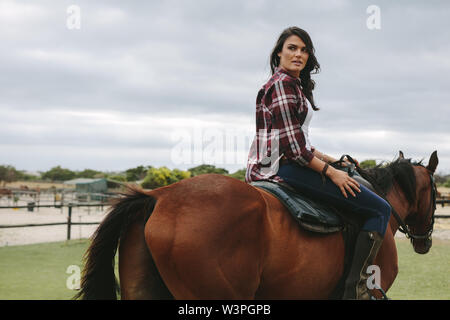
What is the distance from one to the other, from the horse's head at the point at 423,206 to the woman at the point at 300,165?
1.13 m

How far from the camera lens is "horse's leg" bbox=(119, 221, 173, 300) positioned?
2092mm

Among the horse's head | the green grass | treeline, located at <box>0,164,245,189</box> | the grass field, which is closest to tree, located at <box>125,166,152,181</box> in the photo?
treeline, located at <box>0,164,245,189</box>

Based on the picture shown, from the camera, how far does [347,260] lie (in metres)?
2.67

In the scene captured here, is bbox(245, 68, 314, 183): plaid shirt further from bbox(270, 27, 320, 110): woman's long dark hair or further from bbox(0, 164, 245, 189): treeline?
bbox(0, 164, 245, 189): treeline

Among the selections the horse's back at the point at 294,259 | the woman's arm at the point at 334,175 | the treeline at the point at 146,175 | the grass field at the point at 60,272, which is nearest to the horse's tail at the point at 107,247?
the horse's back at the point at 294,259

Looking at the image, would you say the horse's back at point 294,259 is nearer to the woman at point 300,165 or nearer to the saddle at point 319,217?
the saddle at point 319,217

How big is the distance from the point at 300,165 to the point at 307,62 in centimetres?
90

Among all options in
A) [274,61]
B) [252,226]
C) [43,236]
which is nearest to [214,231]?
[252,226]

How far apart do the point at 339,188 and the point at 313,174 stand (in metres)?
0.20

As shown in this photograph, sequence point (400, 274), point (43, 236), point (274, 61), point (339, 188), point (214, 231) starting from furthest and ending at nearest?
point (43, 236)
point (400, 274)
point (274, 61)
point (339, 188)
point (214, 231)

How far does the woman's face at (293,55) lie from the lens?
2.78 m

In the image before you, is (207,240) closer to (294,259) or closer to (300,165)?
(294,259)

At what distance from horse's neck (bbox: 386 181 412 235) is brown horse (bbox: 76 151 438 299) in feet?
3.31
